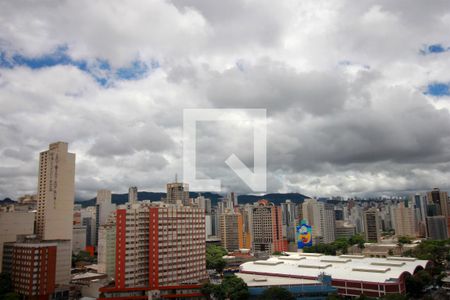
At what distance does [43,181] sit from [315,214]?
2214 centimetres

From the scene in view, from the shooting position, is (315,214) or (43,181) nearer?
(43,181)

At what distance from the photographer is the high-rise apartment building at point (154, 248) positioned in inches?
427

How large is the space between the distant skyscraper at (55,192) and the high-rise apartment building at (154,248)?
6.33 metres

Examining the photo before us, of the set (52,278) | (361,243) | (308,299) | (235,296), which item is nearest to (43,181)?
(52,278)

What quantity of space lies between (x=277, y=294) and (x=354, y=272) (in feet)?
10.7

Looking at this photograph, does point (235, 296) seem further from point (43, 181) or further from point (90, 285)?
point (43, 181)

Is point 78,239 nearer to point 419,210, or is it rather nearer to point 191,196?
point 191,196

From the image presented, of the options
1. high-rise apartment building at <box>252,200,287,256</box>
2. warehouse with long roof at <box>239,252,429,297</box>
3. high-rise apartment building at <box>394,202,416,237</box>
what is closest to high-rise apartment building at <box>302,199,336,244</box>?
high-rise apartment building at <box>394,202,416,237</box>

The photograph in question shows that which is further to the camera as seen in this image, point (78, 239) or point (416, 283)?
point (78, 239)

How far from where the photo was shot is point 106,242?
16.4 metres

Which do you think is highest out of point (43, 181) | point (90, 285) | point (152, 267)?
point (43, 181)

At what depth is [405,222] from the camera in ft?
102

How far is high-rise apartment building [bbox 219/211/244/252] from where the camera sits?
84.7ft

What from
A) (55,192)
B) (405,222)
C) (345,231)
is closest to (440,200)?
(405,222)
